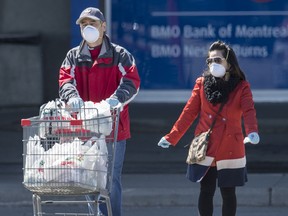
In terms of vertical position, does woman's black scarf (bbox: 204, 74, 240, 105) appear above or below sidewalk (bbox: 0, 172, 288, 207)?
above

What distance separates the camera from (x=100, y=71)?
22.2ft

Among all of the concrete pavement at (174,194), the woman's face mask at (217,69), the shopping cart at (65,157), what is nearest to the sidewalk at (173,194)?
the concrete pavement at (174,194)

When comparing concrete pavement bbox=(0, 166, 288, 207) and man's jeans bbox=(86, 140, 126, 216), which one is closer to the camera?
man's jeans bbox=(86, 140, 126, 216)

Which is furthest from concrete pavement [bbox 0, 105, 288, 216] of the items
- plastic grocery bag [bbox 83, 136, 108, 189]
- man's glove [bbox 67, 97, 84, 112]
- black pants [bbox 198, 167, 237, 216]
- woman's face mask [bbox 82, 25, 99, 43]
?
plastic grocery bag [bbox 83, 136, 108, 189]

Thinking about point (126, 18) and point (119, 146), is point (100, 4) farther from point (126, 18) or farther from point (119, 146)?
point (119, 146)

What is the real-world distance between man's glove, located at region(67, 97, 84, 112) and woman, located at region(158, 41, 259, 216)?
38.9 inches

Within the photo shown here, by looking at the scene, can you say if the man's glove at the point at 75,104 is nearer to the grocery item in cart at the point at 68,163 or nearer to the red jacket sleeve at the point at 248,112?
the grocery item in cart at the point at 68,163

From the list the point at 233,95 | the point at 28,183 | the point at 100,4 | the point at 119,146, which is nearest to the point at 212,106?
the point at 233,95

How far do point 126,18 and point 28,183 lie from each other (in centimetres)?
540

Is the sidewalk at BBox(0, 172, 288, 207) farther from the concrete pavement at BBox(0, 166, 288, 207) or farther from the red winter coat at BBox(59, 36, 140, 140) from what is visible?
the red winter coat at BBox(59, 36, 140, 140)

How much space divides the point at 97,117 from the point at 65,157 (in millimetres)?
328

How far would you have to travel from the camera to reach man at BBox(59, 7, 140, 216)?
671 centimetres

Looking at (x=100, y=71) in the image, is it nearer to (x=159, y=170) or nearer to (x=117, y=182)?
(x=117, y=182)

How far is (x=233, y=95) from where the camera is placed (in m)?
6.96
